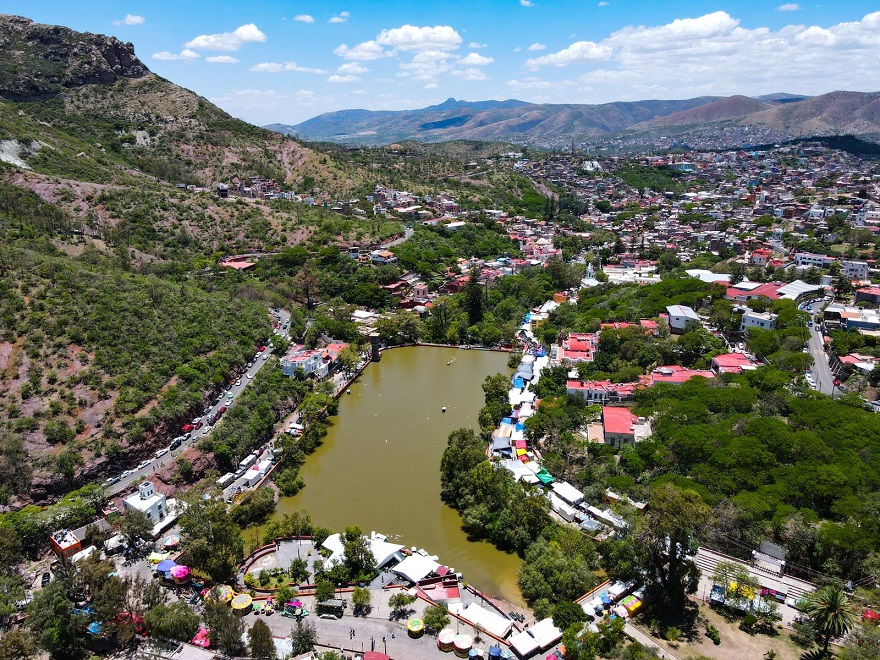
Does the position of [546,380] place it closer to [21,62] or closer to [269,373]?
[269,373]

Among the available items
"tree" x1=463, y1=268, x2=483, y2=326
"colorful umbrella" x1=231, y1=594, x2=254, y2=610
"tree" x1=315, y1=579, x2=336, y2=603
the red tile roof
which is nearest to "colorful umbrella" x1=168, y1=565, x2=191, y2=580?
"colorful umbrella" x1=231, y1=594, x2=254, y2=610

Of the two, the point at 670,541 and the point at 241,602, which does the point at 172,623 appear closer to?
the point at 241,602

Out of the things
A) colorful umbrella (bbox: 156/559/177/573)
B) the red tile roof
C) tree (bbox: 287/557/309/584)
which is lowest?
tree (bbox: 287/557/309/584)

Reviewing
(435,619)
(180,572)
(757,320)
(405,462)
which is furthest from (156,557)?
(757,320)

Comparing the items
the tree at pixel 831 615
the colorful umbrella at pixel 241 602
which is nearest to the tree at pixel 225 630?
the colorful umbrella at pixel 241 602

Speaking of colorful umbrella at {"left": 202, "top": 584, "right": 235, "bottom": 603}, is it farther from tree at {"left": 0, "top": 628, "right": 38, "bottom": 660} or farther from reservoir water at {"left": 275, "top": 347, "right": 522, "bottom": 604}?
reservoir water at {"left": 275, "top": 347, "right": 522, "bottom": 604}

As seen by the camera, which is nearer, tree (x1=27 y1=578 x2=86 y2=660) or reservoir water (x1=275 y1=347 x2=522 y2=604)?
tree (x1=27 y1=578 x2=86 y2=660)
